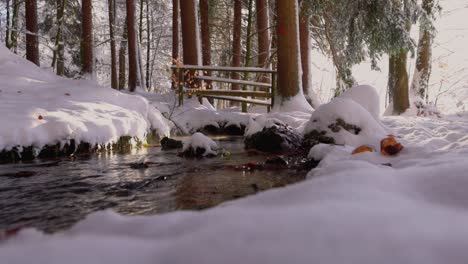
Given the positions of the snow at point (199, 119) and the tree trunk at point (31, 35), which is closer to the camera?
the snow at point (199, 119)

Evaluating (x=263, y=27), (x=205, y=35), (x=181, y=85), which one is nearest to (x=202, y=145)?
(x=181, y=85)

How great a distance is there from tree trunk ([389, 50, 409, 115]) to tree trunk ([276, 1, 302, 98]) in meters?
3.02

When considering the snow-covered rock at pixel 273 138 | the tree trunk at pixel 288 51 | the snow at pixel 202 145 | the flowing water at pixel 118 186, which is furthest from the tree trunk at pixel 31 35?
the snow-covered rock at pixel 273 138

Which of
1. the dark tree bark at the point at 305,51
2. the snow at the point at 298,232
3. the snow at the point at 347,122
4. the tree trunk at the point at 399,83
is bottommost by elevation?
the snow at the point at 298,232

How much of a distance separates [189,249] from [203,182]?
2.50 meters

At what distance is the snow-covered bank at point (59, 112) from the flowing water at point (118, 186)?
460 mm

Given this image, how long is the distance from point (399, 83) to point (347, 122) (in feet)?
18.6

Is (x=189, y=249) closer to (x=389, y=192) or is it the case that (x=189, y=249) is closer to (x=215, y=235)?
(x=215, y=235)

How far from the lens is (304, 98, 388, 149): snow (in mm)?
5223

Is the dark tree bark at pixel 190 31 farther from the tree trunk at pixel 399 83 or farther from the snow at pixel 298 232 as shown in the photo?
the snow at pixel 298 232

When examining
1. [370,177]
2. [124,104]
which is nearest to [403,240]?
[370,177]

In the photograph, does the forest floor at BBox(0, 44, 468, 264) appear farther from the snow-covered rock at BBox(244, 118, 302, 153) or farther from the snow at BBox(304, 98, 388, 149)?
the snow-covered rock at BBox(244, 118, 302, 153)

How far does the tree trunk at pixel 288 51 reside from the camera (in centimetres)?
906

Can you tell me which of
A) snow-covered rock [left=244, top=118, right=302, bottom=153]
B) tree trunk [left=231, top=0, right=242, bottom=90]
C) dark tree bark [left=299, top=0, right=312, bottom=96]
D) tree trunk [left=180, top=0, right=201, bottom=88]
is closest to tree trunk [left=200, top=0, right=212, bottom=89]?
tree trunk [left=231, top=0, right=242, bottom=90]
